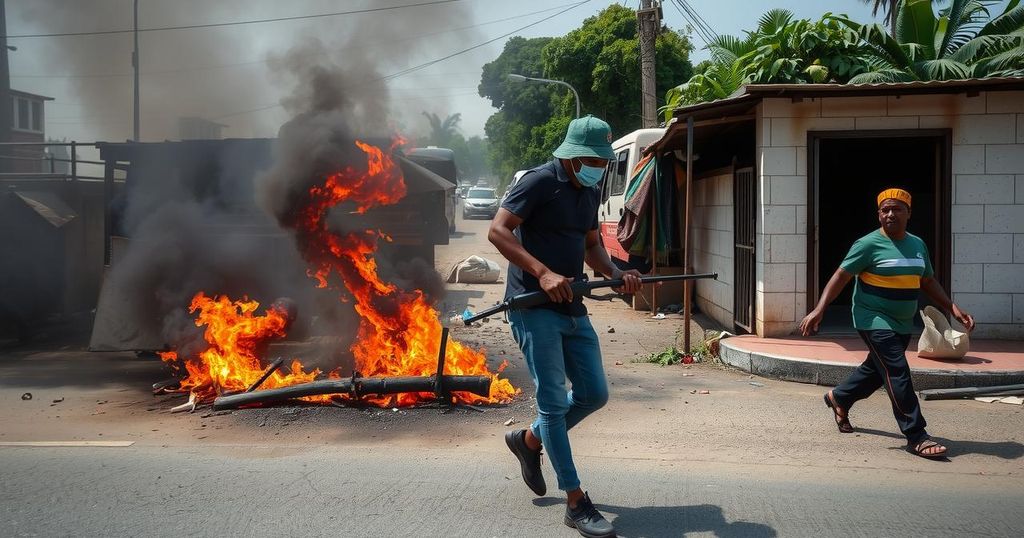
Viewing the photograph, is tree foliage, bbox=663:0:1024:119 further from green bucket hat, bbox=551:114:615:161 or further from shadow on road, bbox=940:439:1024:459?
green bucket hat, bbox=551:114:615:161

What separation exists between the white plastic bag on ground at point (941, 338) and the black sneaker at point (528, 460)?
13.7 feet

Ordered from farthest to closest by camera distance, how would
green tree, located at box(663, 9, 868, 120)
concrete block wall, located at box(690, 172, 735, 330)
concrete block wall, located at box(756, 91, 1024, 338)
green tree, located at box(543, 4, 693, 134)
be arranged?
green tree, located at box(543, 4, 693, 134) → green tree, located at box(663, 9, 868, 120) → concrete block wall, located at box(690, 172, 735, 330) → concrete block wall, located at box(756, 91, 1024, 338)

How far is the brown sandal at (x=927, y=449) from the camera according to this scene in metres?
4.92

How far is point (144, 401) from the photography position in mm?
6703

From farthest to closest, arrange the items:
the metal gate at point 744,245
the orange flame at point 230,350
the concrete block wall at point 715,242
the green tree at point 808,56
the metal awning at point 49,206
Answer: the green tree at point 808,56 < the metal awning at point 49,206 < the concrete block wall at point 715,242 < the metal gate at point 744,245 < the orange flame at point 230,350

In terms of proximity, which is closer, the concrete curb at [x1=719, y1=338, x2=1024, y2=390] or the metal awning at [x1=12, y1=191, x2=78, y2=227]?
the concrete curb at [x1=719, y1=338, x2=1024, y2=390]

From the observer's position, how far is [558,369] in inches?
152

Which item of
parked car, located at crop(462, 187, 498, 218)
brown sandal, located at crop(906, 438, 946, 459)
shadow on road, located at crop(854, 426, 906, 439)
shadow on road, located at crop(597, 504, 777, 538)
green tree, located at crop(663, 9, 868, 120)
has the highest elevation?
green tree, located at crop(663, 9, 868, 120)

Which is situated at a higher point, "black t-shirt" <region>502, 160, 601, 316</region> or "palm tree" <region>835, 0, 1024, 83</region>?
"palm tree" <region>835, 0, 1024, 83</region>

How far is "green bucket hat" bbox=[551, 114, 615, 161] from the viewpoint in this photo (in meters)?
3.88

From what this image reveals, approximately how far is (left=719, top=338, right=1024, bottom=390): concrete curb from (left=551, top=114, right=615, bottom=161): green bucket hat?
3995 millimetres

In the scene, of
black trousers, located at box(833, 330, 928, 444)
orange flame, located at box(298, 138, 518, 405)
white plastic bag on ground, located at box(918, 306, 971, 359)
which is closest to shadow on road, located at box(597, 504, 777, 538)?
black trousers, located at box(833, 330, 928, 444)

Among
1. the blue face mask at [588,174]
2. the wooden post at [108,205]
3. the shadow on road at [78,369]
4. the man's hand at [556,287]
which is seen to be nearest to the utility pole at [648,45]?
the wooden post at [108,205]

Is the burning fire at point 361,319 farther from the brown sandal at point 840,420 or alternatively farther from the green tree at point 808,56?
the green tree at point 808,56
